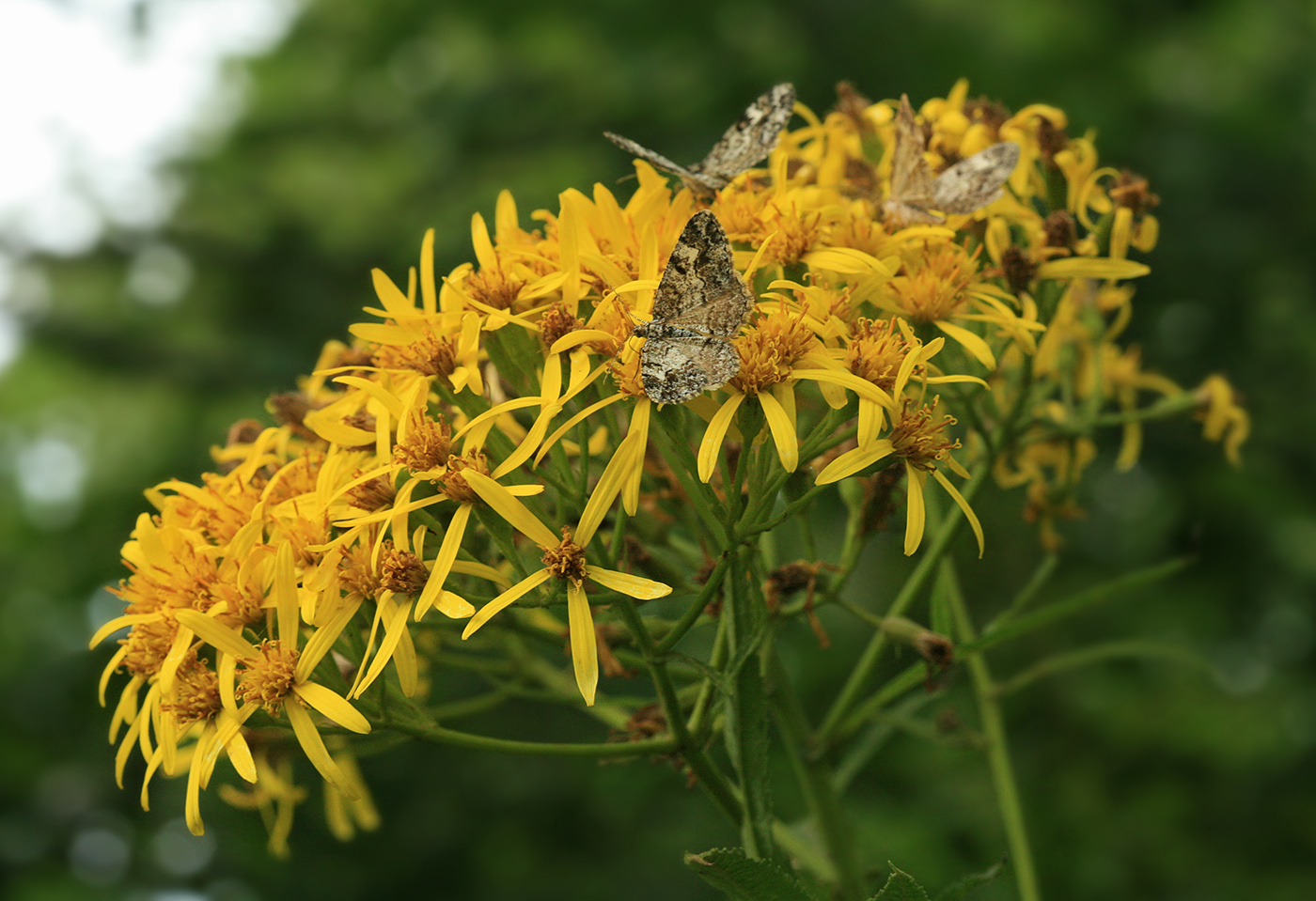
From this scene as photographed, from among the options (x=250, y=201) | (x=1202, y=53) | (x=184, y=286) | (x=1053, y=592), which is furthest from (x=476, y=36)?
(x=1053, y=592)

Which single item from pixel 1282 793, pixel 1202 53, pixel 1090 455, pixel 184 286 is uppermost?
pixel 184 286

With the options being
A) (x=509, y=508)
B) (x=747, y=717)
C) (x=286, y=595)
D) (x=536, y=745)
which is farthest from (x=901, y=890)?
(x=286, y=595)

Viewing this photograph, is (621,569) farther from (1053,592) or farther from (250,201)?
(250,201)

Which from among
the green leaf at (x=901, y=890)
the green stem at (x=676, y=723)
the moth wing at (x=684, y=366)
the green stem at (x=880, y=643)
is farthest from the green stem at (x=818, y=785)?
the moth wing at (x=684, y=366)

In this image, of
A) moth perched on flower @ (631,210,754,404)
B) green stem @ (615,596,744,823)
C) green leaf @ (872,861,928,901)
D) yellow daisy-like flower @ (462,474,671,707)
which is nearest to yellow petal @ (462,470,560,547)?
yellow daisy-like flower @ (462,474,671,707)

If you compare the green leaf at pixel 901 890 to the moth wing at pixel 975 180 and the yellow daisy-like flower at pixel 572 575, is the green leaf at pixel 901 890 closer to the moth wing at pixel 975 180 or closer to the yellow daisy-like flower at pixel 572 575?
the yellow daisy-like flower at pixel 572 575

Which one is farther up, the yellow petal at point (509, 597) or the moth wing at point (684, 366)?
the moth wing at point (684, 366)

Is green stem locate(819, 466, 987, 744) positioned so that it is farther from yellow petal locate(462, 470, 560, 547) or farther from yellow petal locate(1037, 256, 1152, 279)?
yellow petal locate(462, 470, 560, 547)

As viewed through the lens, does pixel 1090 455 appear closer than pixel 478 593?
No
